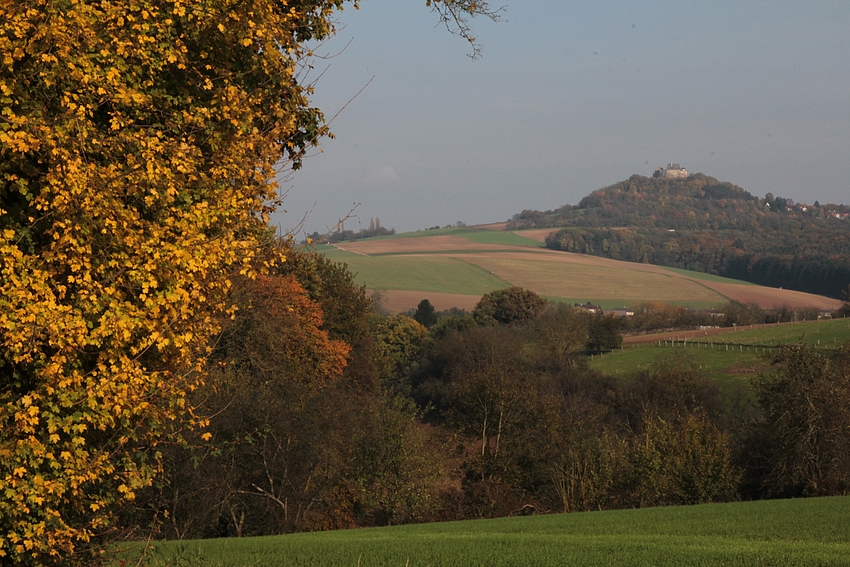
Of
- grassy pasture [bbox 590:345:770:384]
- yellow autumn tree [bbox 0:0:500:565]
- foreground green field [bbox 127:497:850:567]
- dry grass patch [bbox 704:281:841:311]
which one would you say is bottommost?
grassy pasture [bbox 590:345:770:384]

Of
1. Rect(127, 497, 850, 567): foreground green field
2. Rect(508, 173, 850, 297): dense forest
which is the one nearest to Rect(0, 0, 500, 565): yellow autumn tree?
Rect(127, 497, 850, 567): foreground green field

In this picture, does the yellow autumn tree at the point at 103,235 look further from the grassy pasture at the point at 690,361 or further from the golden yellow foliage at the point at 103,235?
the grassy pasture at the point at 690,361

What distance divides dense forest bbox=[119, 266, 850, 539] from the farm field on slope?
6680cm

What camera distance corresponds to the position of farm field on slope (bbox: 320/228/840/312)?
126 m

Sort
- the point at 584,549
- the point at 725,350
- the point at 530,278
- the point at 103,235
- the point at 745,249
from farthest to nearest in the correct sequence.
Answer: the point at 745,249, the point at 530,278, the point at 725,350, the point at 584,549, the point at 103,235

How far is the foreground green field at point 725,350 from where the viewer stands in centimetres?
6975

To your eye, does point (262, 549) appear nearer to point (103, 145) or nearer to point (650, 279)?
point (103, 145)

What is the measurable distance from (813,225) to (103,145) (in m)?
207

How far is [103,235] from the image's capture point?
8.13m

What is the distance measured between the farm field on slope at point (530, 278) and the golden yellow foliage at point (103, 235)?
105 meters

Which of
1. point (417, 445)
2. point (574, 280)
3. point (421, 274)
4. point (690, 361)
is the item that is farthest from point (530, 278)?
point (417, 445)

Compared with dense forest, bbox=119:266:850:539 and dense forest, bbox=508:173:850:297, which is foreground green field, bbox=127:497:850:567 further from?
dense forest, bbox=508:173:850:297

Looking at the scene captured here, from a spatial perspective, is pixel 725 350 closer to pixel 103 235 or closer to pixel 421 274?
pixel 421 274

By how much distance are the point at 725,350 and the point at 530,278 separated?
6548cm
